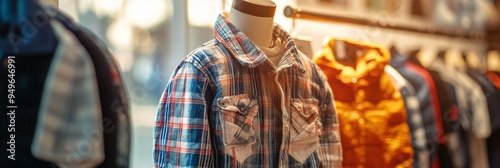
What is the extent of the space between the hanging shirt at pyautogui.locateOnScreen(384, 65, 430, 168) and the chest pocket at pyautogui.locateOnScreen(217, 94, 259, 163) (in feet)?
2.11

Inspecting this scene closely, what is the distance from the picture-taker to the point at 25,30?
1.17 m

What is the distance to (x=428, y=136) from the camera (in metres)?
1.82

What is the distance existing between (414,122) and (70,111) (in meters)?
1.02

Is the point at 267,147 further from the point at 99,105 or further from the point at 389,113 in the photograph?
the point at 389,113

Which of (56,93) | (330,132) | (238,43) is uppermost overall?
(238,43)

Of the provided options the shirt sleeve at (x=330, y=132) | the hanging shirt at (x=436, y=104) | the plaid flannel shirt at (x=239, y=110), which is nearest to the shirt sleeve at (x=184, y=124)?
the plaid flannel shirt at (x=239, y=110)

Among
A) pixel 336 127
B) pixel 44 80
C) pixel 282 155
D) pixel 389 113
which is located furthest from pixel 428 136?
pixel 44 80

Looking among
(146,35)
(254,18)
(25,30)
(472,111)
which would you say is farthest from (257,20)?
(472,111)

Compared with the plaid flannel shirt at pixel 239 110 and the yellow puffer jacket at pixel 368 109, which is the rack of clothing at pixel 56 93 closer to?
the plaid flannel shirt at pixel 239 110

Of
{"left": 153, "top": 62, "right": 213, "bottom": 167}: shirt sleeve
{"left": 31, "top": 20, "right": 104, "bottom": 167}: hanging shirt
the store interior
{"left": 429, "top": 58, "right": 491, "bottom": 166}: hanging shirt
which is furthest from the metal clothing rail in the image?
{"left": 31, "top": 20, "right": 104, "bottom": 167}: hanging shirt

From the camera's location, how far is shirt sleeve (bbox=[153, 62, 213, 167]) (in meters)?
1.17

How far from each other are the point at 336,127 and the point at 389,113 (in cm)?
26

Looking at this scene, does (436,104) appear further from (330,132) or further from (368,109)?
(330,132)

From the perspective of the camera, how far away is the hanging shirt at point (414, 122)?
1.76 meters
